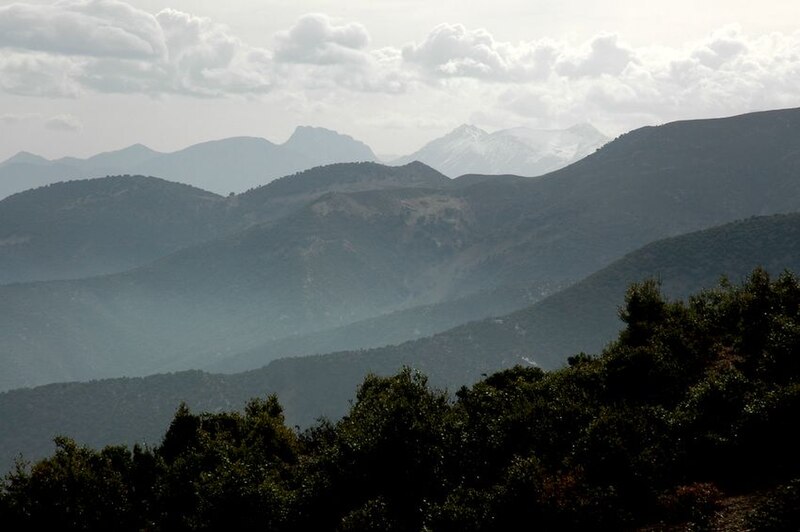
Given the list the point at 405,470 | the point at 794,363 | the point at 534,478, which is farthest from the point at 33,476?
the point at 794,363

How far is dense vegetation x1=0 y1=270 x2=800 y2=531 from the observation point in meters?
28.5

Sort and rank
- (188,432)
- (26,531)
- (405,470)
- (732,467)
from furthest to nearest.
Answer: (188,432) < (26,531) < (405,470) < (732,467)

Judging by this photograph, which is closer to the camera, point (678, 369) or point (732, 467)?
point (732, 467)

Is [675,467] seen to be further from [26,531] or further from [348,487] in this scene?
[26,531]

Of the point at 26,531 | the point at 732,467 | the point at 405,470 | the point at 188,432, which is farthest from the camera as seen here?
the point at 188,432

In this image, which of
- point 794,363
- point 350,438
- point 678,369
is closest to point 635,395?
point 678,369

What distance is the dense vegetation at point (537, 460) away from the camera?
2853 cm

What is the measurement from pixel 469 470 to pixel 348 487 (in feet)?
17.1

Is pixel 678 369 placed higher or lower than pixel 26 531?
higher

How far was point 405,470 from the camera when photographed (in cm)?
3431

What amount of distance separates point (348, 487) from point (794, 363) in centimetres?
1972

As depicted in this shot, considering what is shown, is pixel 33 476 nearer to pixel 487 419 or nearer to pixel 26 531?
pixel 26 531

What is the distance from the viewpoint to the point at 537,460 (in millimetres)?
30625

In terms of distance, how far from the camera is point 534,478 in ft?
96.4
